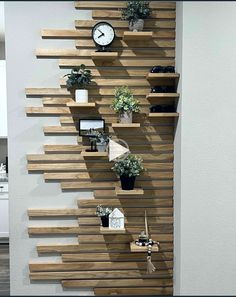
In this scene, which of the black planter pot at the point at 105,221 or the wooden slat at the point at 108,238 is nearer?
the black planter pot at the point at 105,221

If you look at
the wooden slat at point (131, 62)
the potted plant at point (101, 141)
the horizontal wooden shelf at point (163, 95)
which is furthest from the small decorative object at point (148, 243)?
the wooden slat at point (131, 62)

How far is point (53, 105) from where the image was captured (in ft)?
10.3

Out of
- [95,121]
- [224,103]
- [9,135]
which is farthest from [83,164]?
Answer: [224,103]

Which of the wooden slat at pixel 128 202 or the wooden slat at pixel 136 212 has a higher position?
the wooden slat at pixel 128 202

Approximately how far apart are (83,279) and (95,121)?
1.26 meters

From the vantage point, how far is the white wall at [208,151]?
287 centimetres

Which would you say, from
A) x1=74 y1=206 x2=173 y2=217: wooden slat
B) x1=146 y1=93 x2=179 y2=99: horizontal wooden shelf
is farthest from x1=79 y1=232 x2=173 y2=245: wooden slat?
x1=146 y1=93 x2=179 y2=99: horizontal wooden shelf

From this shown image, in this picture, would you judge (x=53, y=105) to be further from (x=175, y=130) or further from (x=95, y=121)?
(x=175, y=130)

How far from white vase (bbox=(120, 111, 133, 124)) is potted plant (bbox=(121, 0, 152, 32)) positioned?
642mm

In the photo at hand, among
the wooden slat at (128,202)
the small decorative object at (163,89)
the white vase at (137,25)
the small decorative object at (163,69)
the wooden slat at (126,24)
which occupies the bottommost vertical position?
the wooden slat at (128,202)

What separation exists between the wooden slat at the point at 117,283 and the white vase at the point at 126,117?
50.1 inches

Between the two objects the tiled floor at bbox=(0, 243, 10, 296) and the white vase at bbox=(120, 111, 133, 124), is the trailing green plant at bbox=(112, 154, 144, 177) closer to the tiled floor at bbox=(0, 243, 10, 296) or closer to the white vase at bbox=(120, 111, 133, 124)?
the white vase at bbox=(120, 111, 133, 124)

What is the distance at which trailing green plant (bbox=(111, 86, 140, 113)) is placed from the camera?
118 inches

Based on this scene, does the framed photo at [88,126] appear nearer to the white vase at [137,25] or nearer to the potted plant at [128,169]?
the potted plant at [128,169]
